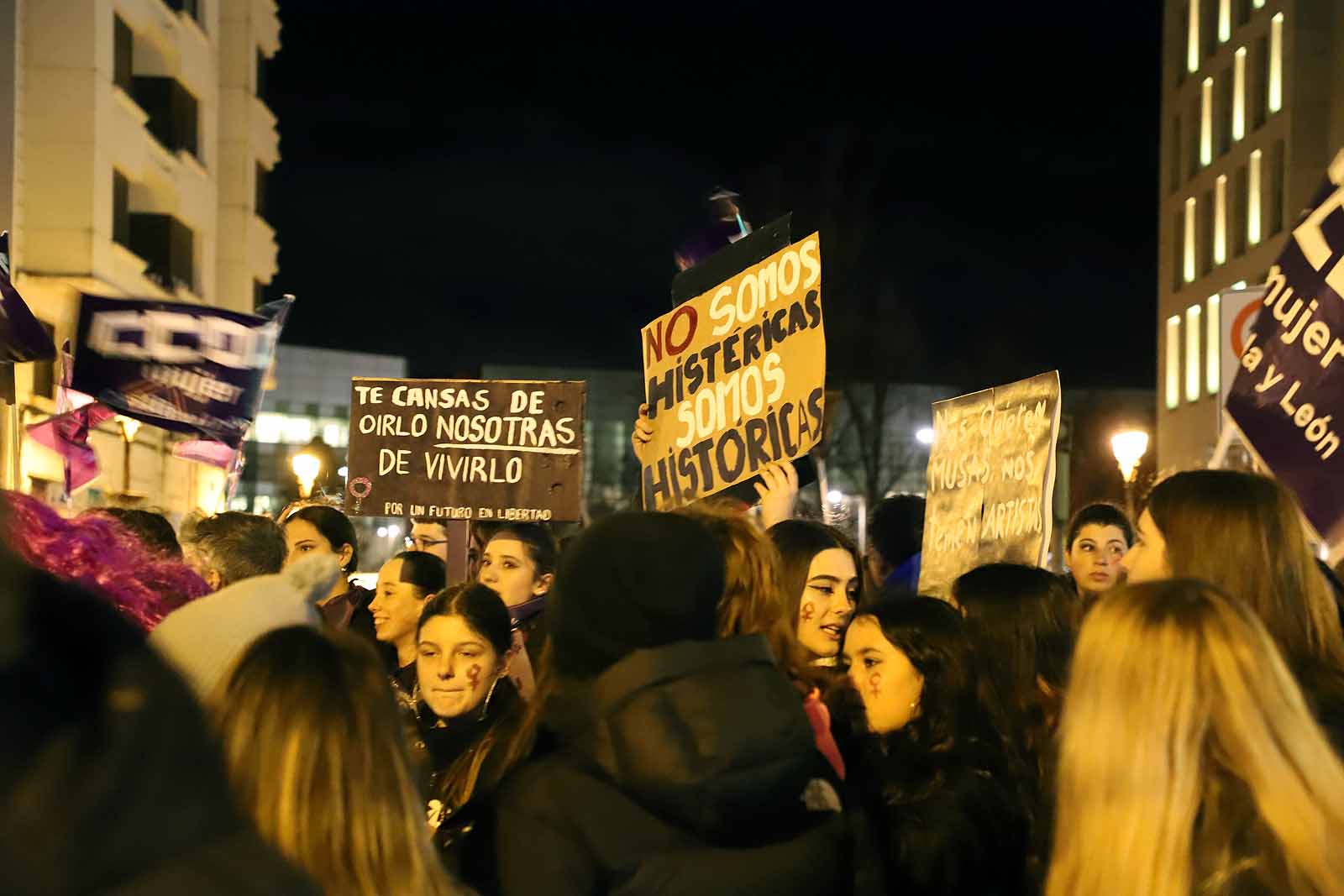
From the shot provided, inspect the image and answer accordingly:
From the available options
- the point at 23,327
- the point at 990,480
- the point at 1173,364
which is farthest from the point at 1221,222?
the point at 23,327

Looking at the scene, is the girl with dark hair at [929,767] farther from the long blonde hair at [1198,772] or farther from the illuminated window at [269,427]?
the illuminated window at [269,427]

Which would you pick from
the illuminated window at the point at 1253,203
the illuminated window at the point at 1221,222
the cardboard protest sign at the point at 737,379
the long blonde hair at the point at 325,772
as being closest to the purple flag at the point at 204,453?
the cardboard protest sign at the point at 737,379

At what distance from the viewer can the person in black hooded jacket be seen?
287 centimetres

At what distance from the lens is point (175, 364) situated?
1198 centimetres

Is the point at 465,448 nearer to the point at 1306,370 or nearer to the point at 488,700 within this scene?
the point at 488,700

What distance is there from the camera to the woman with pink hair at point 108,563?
329 cm

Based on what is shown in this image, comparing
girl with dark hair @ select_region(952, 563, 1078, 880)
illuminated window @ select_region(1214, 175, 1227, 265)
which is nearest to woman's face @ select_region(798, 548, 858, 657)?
girl with dark hair @ select_region(952, 563, 1078, 880)

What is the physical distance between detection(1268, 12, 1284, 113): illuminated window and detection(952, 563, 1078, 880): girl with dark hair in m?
46.4

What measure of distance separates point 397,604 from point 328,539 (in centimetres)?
101

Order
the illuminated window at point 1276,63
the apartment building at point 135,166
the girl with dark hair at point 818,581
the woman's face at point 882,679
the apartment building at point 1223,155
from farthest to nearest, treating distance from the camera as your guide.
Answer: the illuminated window at point 1276,63 → the apartment building at point 1223,155 → the apartment building at point 135,166 → the girl with dark hair at point 818,581 → the woman's face at point 882,679

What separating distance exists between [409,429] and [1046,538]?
3.69 m

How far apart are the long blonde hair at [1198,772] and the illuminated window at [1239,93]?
5090 cm

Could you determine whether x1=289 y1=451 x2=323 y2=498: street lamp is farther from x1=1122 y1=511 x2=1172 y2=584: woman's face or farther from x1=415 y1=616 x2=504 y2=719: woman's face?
x1=1122 y1=511 x2=1172 y2=584: woman's face

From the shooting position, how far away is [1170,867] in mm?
2578
